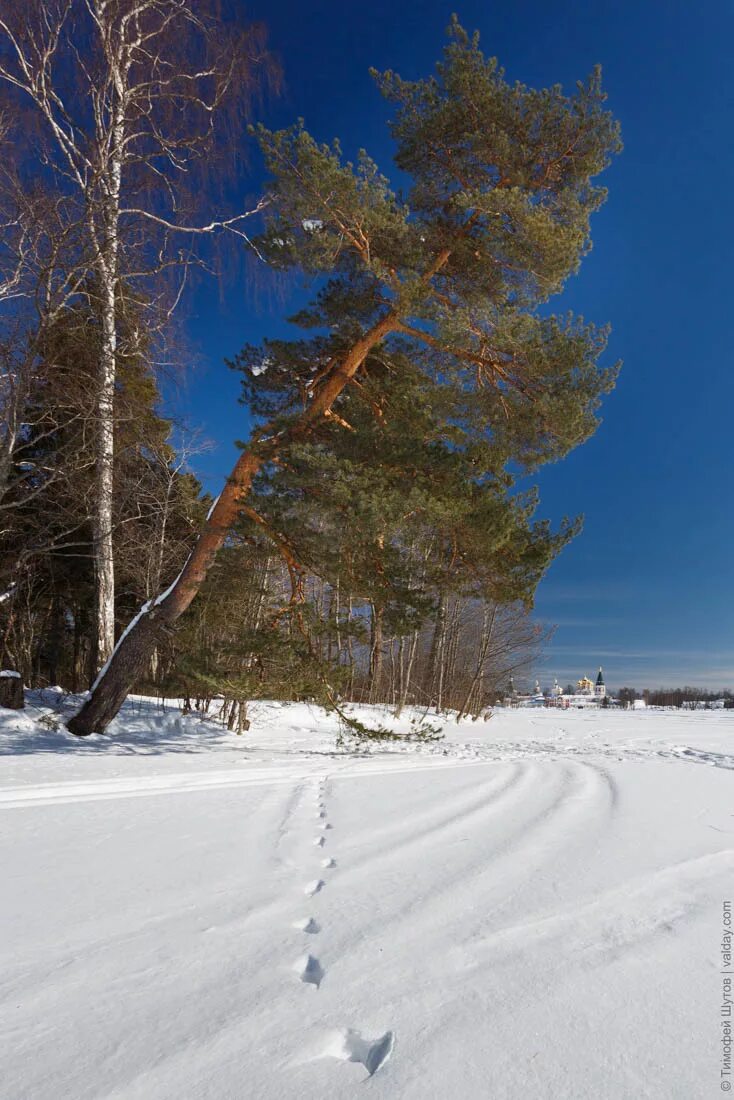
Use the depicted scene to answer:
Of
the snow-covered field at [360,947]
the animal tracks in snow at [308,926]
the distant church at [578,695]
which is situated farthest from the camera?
the distant church at [578,695]

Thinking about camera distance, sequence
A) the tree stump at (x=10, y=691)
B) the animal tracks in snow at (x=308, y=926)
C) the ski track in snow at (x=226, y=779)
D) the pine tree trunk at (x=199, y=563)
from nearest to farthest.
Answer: the animal tracks in snow at (x=308, y=926) → the ski track in snow at (x=226, y=779) → the pine tree trunk at (x=199, y=563) → the tree stump at (x=10, y=691)

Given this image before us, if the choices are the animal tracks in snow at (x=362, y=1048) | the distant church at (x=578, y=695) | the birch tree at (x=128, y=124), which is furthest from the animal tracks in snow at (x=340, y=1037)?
the distant church at (x=578, y=695)

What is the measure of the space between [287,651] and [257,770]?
1.73 metres

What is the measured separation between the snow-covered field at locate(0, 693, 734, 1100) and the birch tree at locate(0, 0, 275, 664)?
6691 mm

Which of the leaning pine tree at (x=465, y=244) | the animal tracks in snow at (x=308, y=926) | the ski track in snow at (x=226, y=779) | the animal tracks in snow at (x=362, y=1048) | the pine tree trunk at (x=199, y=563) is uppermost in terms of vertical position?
the leaning pine tree at (x=465, y=244)

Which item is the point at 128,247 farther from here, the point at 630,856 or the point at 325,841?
the point at 630,856

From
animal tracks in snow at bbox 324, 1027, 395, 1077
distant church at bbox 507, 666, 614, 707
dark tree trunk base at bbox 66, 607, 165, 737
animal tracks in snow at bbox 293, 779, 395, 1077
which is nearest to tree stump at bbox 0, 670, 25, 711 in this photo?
dark tree trunk base at bbox 66, 607, 165, 737

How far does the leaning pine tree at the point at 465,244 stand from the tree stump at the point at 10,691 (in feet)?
6.95

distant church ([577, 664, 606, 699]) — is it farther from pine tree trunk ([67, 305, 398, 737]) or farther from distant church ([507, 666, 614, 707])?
pine tree trunk ([67, 305, 398, 737])

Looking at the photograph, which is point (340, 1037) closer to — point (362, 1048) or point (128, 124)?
point (362, 1048)

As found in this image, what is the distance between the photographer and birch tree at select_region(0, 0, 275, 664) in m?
7.94

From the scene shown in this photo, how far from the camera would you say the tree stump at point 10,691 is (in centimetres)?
854

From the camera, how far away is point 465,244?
7055mm

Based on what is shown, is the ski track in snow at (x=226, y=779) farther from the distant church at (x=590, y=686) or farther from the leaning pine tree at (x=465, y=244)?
the distant church at (x=590, y=686)
